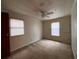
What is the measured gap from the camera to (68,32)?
632cm

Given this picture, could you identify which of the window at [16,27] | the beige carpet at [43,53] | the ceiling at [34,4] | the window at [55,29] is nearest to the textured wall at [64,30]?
the window at [55,29]

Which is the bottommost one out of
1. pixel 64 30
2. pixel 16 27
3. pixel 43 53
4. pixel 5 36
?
pixel 43 53

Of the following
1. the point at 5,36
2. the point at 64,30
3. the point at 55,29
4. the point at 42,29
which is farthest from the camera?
the point at 42,29

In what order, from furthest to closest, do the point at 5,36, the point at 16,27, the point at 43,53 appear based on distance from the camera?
the point at 16,27 < the point at 43,53 < the point at 5,36

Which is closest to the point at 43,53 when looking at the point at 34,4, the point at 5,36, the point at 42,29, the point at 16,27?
the point at 5,36

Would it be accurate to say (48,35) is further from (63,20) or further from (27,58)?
(27,58)

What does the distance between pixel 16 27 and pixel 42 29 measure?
4.88 m

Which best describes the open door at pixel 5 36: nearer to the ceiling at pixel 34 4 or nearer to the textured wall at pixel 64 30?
the ceiling at pixel 34 4

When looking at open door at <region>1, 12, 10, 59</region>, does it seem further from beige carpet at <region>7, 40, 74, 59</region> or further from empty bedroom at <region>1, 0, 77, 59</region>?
beige carpet at <region>7, 40, 74, 59</region>

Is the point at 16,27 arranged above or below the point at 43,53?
above

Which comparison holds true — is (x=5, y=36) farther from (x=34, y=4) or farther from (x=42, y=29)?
(x=42, y=29)

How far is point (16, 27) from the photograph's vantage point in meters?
4.73

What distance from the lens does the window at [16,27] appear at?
4.31m

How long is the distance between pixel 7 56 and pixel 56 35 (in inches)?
214
